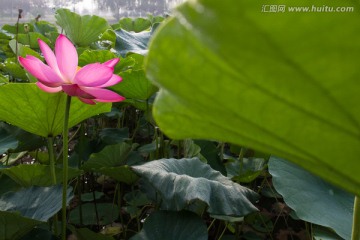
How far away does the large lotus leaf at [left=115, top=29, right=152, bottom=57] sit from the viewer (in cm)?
129

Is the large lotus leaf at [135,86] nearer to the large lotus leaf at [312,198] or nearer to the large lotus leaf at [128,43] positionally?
the large lotus leaf at [128,43]

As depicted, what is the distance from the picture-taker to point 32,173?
878mm

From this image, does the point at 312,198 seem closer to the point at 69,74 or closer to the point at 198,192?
the point at 198,192

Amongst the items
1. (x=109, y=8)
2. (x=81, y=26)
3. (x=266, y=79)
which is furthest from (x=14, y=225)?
(x=109, y=8)

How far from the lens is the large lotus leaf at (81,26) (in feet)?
6.98

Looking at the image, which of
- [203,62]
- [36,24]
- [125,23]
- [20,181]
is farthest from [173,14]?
[36,24]

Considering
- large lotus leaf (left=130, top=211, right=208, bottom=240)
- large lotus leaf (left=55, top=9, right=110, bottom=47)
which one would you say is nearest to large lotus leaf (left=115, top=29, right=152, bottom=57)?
large lotus leaf (left=130, top=211, right=208, bottom=240)

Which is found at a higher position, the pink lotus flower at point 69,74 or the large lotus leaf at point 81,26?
the pink lotus flower at point 69,74

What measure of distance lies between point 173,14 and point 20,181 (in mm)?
812

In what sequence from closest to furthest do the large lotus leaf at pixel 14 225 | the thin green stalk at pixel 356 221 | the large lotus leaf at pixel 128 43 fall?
the thin green stalk at pixel 356 221, the large lotus leaf at pixel 14 225, the large lotus leaf at pixel 128 43

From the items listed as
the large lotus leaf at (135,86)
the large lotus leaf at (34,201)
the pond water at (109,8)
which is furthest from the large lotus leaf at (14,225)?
the pond water at (109,8)

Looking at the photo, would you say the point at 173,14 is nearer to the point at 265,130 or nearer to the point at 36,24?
the point at 265,130

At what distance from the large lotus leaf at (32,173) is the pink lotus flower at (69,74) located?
8.3 inches

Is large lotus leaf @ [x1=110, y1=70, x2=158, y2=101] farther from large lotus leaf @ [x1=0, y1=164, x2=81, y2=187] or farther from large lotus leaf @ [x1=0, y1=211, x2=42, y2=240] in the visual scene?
large lotus leaf @ [x1=0, y1=211, x2=42, y2=240]
